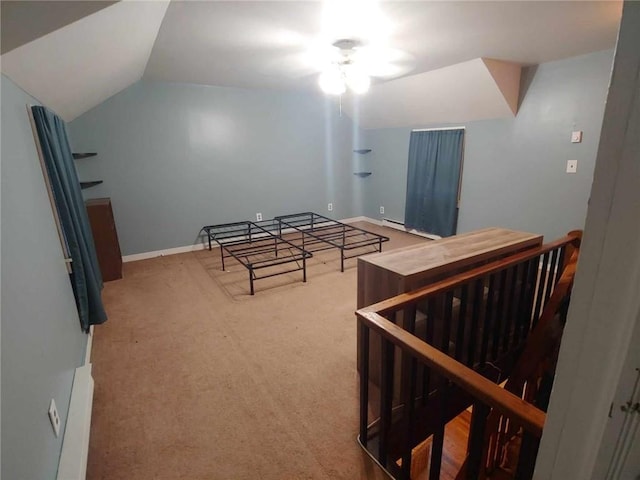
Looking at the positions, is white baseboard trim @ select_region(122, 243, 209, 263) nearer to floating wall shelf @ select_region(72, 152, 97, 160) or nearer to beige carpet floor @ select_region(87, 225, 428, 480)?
beige carpet floor @ select_region(87, 225, 428, 480)

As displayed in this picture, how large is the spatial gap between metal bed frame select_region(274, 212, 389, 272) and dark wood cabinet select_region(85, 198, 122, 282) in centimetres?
212

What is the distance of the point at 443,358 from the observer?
1.08 metres

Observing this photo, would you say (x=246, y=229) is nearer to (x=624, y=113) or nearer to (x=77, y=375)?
(x=77, y=375)

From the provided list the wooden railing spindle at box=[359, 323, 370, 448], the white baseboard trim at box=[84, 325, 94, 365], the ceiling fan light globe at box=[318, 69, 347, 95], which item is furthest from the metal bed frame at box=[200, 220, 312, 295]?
the wooden railing spindle at box=[359, 323, 370, 448]

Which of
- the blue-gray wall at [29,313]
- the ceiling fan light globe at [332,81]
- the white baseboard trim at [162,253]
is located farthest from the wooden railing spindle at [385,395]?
the white baseboard trim at [162,253]

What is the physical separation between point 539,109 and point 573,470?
3914 millimetres

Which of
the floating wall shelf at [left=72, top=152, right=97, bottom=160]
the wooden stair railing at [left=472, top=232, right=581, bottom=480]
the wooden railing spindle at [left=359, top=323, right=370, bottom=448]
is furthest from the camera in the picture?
the floating wall shelf at [left=72, top=152, right=97, bottom=160]

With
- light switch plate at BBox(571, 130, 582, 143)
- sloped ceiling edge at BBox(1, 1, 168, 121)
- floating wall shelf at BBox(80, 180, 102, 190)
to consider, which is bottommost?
floating wall shelf at BBox(80, 180, 102, 190)

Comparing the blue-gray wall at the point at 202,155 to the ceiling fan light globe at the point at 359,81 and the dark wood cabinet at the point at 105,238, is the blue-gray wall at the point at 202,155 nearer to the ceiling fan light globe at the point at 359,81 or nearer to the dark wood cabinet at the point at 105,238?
the dark wood cabinet at the point at 105,238

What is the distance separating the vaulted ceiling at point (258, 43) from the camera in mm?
1545

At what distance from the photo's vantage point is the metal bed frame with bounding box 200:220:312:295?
3990 millimetres

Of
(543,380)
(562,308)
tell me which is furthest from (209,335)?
(562,308)

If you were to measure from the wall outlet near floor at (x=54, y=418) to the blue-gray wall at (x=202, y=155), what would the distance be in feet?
10.3

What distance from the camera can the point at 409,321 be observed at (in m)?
1.55
